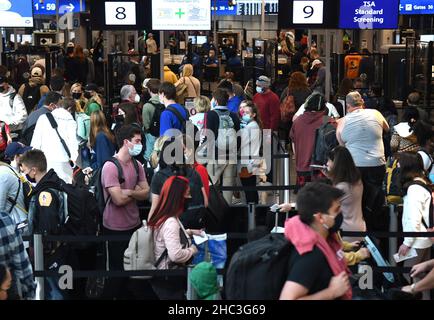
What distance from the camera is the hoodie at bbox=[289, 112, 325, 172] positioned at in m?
10.8

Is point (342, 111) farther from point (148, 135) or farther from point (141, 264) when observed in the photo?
point (141, 264)

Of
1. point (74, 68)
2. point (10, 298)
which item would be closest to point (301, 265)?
point (10, 298)

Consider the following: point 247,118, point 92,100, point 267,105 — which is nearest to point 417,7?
point 267,105

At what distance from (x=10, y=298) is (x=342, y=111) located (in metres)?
9.31

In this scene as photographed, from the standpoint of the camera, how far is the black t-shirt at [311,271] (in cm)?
457

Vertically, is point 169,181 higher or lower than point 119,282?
higher

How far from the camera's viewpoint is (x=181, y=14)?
15.8 meters

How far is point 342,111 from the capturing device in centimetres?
1399

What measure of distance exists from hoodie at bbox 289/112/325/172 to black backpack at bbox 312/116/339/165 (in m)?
0.26

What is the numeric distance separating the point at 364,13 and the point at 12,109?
6.42m

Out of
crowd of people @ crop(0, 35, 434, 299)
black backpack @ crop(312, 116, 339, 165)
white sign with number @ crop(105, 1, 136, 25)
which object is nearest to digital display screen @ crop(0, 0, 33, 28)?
white sign with number @ crop(105, 1, 136, 25)

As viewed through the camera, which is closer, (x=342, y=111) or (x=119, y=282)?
(x=119, y=282)

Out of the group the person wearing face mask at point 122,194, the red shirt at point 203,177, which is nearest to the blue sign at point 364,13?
the red shirt at point 203,177

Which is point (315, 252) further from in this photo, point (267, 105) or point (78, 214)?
point (267, 105)
